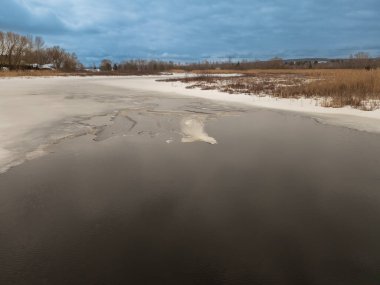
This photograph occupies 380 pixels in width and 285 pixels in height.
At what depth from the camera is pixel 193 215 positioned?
4.24 meters

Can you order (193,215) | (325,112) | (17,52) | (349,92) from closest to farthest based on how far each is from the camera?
(193,215) < (325,112) < (349,92) < (17,52)

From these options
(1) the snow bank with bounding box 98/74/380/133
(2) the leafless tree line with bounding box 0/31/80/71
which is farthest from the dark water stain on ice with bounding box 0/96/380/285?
(2) the leafless tree line with bounding box 0/31/80/71

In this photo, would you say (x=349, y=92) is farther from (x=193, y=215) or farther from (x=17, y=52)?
(x=17, y=52)

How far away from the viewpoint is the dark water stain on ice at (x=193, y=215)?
123 inches

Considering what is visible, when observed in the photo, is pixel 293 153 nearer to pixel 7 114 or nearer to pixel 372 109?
pixel 372 109

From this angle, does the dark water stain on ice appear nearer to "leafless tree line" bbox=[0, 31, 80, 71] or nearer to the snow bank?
the snow bank

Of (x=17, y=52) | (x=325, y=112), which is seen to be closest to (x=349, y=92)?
(x=325, y=112)

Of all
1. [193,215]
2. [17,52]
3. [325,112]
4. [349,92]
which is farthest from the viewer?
[17,52]

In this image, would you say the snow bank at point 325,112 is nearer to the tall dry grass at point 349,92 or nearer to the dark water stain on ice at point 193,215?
the tall dry grass at point 349,92

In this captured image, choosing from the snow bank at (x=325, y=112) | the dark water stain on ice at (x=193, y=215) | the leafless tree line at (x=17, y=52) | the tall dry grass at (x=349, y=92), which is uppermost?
the leafless tree line at (x=17, y=52)

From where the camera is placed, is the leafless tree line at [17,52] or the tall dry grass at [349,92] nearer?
the tall dry grass at [349,92]

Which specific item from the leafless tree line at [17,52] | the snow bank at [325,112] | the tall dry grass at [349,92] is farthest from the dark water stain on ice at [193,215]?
the leafless tree line at [17,52]

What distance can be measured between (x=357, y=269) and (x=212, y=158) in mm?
3808

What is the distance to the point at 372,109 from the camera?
1280 cm
